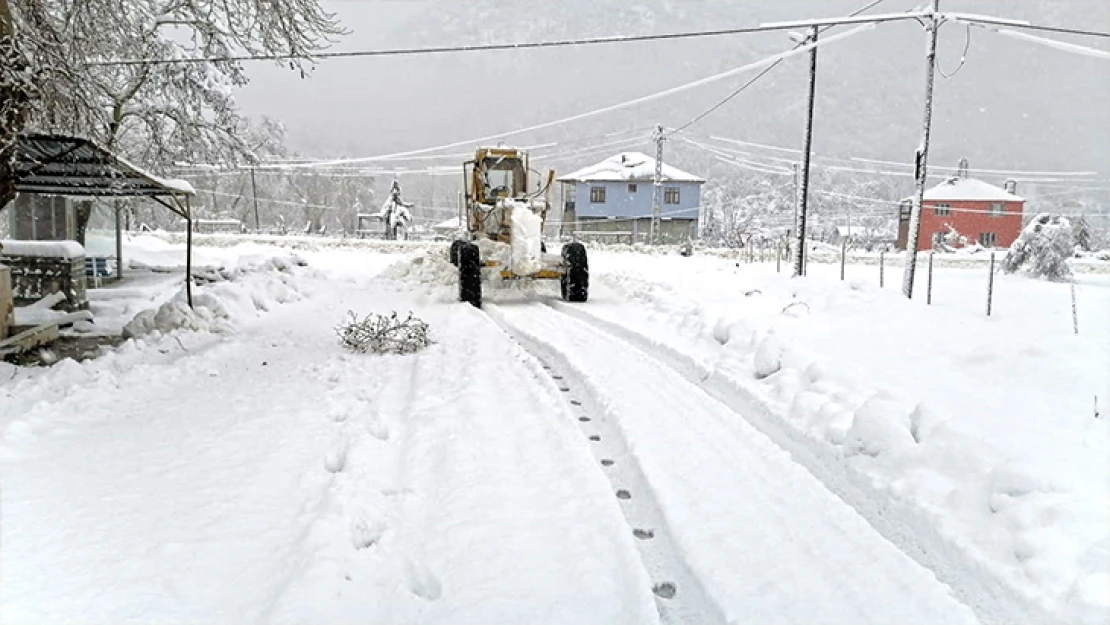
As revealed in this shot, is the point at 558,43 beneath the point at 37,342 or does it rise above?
above

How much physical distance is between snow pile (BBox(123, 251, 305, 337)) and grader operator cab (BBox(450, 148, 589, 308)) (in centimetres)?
353

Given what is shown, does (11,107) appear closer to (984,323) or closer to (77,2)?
(77,2)

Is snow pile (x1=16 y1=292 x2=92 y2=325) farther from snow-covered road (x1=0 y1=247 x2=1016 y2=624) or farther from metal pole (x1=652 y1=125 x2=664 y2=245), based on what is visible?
metal pole (x1=652 y1=125 x2=664 y2=245)

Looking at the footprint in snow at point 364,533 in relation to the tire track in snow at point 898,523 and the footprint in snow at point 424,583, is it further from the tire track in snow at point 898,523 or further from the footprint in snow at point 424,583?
the tire track in snow at point 898,523

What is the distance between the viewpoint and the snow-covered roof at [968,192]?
165 ft

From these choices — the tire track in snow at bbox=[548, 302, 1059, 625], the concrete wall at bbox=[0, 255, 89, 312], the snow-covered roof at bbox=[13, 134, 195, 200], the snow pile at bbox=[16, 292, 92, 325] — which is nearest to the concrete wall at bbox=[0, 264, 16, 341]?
the snow pile at bbox=[16, 292, 92, 325]

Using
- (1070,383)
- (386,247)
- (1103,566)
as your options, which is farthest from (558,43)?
(386,247)

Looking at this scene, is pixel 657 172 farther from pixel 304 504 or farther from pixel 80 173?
pixel 304 504

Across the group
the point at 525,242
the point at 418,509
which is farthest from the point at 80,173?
the point at 418,509

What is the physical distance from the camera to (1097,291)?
59.6 ft

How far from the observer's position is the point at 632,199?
54.5 metres

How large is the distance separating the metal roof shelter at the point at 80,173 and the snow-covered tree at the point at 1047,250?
2276cm

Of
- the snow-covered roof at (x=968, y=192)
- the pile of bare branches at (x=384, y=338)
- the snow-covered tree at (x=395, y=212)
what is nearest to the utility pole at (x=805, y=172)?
the pile of bare branches at (x=384, y=338)

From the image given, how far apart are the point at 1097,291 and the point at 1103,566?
18.3m
